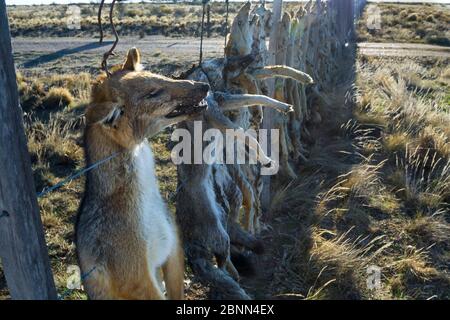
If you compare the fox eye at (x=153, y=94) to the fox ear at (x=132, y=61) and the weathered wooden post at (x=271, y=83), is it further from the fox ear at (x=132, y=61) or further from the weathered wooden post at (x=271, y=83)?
the weathered wooden post at (x=271, y=83)

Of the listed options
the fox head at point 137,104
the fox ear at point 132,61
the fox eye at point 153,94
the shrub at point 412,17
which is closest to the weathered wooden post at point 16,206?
the fox head at point 137,104

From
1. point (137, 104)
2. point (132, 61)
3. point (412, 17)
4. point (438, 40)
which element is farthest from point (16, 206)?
point (412, 17)

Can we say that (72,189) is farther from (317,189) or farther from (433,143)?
(433,143)

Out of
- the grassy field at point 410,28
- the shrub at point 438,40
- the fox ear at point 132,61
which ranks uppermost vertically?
the fox ear at point 132,61

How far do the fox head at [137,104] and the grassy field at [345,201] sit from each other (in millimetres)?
1766

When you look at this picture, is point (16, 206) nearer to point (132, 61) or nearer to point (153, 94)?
point (153, 94)

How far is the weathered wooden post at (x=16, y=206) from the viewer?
1760mm

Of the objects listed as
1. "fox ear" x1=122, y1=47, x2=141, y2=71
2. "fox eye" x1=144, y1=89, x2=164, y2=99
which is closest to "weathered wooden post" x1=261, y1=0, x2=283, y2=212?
"fox ear" x1=122, y1=47, x2=141, y2=71

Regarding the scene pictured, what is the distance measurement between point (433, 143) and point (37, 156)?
19.0ft

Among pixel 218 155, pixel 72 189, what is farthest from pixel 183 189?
pixel 72 189

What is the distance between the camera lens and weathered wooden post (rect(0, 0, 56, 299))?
1760 mm

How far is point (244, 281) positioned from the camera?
4.28 meters

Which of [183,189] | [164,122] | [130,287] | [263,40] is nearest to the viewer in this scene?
[130,287]

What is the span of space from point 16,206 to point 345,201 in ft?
15.1
